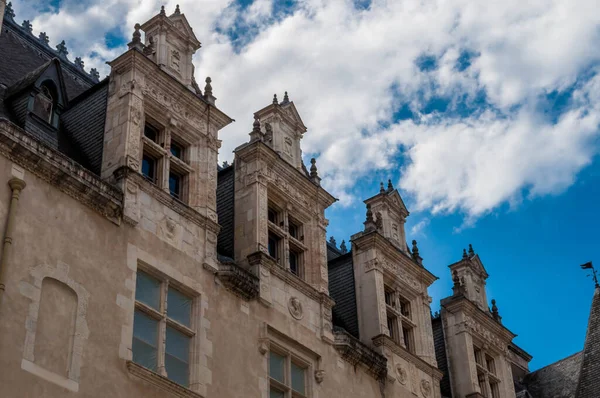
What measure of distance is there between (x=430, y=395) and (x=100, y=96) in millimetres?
12852

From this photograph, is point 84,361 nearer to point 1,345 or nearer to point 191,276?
point 1,345

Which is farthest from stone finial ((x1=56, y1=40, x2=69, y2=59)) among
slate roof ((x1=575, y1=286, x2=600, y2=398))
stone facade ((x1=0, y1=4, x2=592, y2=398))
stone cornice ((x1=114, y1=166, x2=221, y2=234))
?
slate roof ((x1=575, y1=286, x2=600, y2=398))

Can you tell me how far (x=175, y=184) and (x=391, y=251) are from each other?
8.75 m

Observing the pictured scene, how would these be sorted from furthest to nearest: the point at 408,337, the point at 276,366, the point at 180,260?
A: the point at 408,337 < the point at 276,366 < the point at 180,260

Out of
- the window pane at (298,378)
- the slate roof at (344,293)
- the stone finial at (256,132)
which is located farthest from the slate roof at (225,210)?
the slate roof at (344,293)

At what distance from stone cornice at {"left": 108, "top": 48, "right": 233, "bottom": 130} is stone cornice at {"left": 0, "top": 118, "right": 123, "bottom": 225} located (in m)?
3.94

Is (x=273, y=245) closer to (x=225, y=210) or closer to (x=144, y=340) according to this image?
(x=225, y=210)

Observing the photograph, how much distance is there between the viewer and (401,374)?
29734mm

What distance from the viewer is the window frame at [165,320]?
22203mm

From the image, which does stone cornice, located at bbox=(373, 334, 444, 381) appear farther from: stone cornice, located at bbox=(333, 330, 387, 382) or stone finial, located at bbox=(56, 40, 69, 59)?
stone finial, located at bbox=(56, 40, 69, 59)

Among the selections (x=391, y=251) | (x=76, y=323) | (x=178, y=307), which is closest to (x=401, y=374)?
(x=391, y=251)

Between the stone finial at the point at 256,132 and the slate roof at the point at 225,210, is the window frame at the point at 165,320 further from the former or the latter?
the stone finial at the point at 256,132

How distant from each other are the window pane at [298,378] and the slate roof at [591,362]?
15.9 meters

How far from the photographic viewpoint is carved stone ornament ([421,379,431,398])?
30345mm
